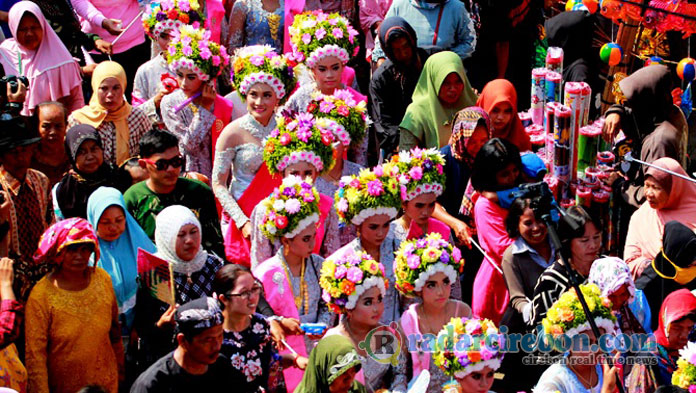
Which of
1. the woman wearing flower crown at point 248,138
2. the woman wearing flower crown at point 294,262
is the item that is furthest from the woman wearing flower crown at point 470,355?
the woman wearing flower crown at point 248,138

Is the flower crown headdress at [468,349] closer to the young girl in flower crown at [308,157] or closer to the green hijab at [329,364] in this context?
the green hijab at [329,364]

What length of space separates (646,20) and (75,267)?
529cm

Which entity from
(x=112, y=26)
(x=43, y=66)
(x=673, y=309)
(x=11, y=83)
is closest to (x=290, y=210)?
(x=673, y=309)

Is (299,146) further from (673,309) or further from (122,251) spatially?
(673,309)

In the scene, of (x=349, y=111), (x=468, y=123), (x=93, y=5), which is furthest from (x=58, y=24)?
(x=468, y=123)

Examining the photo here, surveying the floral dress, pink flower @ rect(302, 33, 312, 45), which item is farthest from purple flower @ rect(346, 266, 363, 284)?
pink flower @ rect(302, 33, 312, 45)

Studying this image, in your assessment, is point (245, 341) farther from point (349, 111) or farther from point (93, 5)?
point (93, 5)

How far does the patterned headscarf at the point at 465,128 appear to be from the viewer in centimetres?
927

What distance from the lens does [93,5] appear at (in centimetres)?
1168

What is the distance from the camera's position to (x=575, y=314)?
7.00 metres

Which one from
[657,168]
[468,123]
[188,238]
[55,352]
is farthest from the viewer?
[468,123]

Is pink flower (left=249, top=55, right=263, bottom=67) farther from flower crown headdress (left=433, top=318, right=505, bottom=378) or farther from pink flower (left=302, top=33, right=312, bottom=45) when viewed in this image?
flower crown headdress (left=433, top=318, right=505, bottom=378)

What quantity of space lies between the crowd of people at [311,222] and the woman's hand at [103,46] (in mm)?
22

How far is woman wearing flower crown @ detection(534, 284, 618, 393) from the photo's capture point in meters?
6.94
